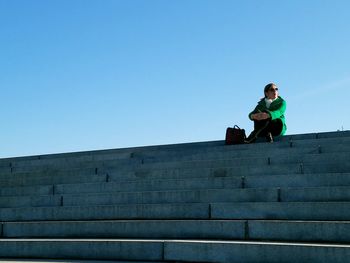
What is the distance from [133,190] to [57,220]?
1.08 m

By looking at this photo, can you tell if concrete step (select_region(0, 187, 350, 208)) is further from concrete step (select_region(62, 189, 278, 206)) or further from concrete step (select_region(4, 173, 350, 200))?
concrete step (select_region(4, 173, 350, 200))

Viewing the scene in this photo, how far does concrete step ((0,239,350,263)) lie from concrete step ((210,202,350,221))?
0.60m

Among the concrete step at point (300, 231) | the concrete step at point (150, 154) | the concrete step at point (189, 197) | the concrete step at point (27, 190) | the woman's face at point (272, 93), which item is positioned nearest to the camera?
the concrete step at point (300, 231)

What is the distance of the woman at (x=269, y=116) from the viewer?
8.41m

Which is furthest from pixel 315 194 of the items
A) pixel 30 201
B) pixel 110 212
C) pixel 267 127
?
pixel 30 201

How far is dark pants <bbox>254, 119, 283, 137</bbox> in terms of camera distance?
27.9 feet

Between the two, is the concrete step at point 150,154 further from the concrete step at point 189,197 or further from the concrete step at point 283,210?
the concrete step at point 283,210

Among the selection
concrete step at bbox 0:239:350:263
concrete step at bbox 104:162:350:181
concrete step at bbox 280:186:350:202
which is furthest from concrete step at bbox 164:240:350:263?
concrete step at bbox 104:162:350:181

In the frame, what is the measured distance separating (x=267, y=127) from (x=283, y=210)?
11.5 feet

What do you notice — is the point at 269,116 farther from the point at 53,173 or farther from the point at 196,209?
the point at 53,173

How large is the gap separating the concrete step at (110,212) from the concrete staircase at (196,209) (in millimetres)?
12

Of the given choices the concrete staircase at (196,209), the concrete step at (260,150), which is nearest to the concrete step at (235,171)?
the concrete staircase at (196,209)

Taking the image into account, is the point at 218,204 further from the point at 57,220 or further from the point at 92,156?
the point at 92,156

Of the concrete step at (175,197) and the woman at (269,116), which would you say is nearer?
the concrete step at (175,197)
